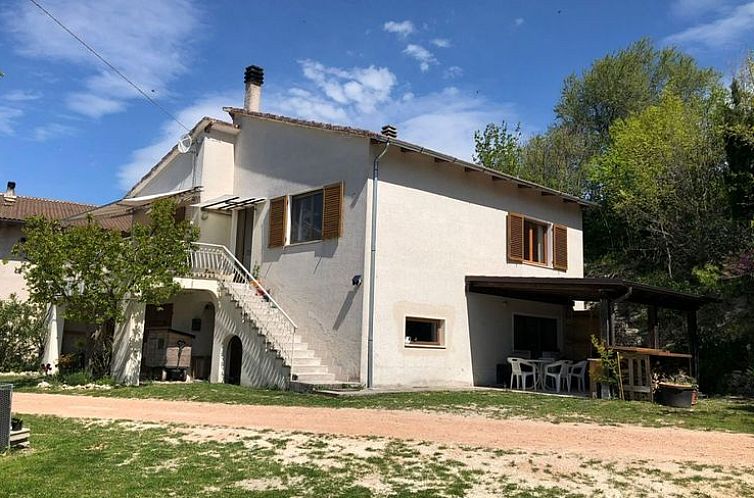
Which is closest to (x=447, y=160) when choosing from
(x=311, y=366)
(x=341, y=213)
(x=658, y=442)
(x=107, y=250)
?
(x=341, y=213)

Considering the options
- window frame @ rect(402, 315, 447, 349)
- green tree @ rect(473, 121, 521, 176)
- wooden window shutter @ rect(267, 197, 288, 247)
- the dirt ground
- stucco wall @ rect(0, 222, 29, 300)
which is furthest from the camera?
green tree @ rect(473, 121, 521, 176)

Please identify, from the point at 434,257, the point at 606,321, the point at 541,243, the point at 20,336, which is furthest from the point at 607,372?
the point at 20,336

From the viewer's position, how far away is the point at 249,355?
16.2 m

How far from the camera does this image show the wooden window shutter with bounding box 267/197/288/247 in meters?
18.0

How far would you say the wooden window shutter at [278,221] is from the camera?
18.0 metres

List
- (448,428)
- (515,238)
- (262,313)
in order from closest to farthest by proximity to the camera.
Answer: (448,428)
(262,313)
(515,238)

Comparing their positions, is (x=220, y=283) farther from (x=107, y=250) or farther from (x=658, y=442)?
(x=658, y=442)

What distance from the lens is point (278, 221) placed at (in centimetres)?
1823

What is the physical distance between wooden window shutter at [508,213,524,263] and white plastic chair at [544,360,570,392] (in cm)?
340

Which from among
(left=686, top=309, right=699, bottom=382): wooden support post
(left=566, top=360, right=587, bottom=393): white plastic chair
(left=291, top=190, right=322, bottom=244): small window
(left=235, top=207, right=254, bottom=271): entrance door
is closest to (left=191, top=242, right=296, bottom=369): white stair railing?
(left=235, top=207, right=254, bottom=271): entrance door

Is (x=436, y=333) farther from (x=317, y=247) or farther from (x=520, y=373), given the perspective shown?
(x=317, y=247)

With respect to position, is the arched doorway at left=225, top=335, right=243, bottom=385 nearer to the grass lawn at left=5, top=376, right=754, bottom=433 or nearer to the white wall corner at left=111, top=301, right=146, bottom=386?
the grass lawn at left=5, top=376, right=754, bottom=433

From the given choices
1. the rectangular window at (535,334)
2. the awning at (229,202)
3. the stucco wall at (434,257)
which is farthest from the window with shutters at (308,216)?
the rectangular window at (535,334)

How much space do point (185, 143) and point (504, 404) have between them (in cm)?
1412
